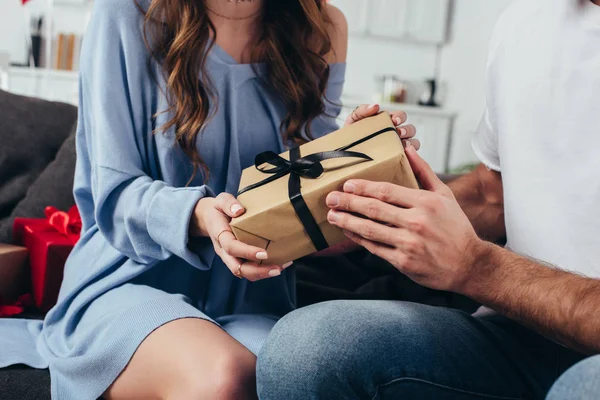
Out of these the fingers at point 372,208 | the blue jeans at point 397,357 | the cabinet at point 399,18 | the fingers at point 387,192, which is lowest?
the blue jeans at point 397,357

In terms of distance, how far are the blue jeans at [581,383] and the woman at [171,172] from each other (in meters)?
0.49

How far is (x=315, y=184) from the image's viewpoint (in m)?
1.02

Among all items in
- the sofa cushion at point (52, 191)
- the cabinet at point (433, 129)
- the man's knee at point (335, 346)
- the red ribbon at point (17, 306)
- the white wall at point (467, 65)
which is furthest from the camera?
the cabinet at point (433, 129)

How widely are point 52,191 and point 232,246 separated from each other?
102 centimetres

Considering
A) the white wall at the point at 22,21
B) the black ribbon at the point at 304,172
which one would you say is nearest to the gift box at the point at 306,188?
the black ribbon at the point at 304,172

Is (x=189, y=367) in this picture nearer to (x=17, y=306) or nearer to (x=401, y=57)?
(x=17, y=306)

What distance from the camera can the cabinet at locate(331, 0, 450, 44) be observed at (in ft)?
19.4

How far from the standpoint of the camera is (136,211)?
4.21ft

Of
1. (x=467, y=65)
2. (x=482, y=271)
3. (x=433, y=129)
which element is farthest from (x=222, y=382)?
(x=467, y=65)

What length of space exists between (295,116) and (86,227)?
0.50 meters

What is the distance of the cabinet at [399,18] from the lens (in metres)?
5.91

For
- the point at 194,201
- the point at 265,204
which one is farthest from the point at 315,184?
the point at 194,201

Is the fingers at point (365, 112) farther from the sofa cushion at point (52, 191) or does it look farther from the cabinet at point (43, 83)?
the cabinet at point (43, 83)

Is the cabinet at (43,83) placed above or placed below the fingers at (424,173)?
below
